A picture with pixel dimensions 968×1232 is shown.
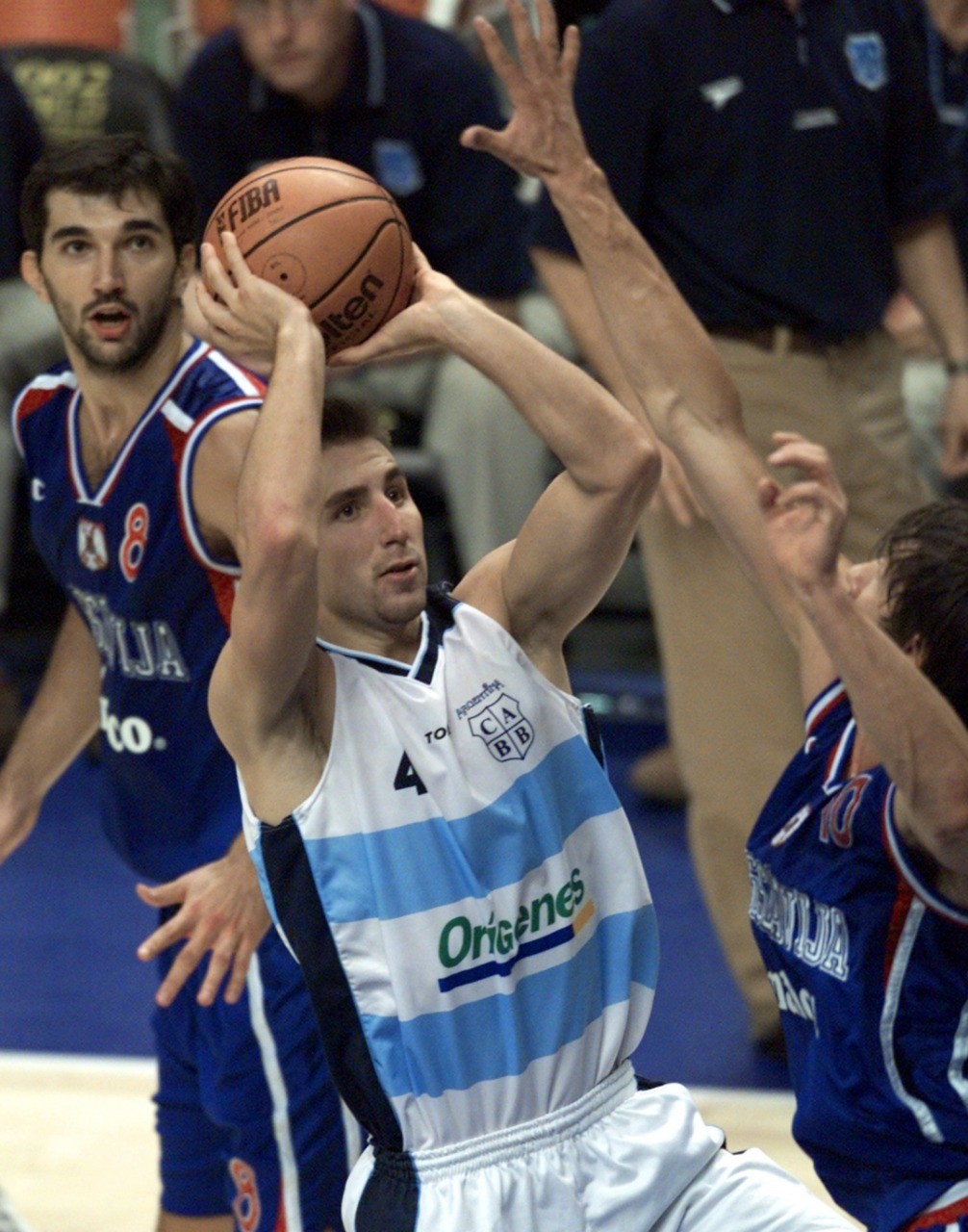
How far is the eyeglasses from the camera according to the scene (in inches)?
241

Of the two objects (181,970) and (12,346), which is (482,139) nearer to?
(181,970)

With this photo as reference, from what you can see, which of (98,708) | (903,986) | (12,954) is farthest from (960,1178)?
(12,954)

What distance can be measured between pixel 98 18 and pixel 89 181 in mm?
5419

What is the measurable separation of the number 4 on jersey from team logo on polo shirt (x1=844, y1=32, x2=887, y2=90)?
2656mm

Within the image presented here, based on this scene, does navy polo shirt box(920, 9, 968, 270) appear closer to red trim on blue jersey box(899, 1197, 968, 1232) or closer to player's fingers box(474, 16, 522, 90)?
player's fingers box(474, 16, 522, 90)

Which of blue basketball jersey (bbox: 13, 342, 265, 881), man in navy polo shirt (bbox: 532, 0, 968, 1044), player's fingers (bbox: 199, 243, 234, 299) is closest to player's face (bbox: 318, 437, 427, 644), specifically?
player's fingers (bbox: 199, 243, 234, 299)

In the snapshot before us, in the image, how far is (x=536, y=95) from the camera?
3396 mm

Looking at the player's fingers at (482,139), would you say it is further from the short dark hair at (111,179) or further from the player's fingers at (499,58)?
the short dark hair at (111,179)

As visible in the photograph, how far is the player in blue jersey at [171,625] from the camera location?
3518 mm

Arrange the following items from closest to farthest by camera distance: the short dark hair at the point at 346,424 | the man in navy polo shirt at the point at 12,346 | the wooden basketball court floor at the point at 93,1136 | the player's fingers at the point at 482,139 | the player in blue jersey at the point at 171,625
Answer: the short dark hair at the point at 346,424
the player's fingers at the point at 482,139
the player in blue jersey at the point at 171,625
the wooden basketball court floor at the point at 93,1136
the man in navy polo shirt at the point at 12,346

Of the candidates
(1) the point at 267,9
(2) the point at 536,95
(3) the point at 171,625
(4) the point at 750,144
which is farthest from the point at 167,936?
(1) the point at 267,9

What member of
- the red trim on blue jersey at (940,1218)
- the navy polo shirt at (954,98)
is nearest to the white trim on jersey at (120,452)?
the red trim on blue jersey at (940,1218)

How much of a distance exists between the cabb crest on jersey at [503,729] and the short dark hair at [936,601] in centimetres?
55

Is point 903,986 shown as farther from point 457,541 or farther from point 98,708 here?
point 457,541
